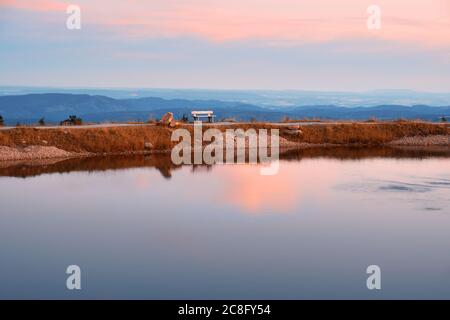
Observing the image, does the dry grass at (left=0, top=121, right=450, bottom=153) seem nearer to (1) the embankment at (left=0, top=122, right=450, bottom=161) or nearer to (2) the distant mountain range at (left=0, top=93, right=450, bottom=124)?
(1) the embankment at (left=0, top=122, right=450, bottom=161)

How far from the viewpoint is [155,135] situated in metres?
33.2

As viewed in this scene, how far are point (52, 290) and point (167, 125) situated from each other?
22.5 metres

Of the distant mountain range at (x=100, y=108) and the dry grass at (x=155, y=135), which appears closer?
the dry grass at (x=155, y=135)

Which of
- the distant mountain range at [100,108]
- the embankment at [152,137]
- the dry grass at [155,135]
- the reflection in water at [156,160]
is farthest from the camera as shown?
the distant mountain range at [100,108]

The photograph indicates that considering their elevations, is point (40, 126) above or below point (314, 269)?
above

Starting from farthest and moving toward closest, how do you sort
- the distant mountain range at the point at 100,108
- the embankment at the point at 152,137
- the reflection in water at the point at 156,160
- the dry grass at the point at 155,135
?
the distant mountain range at the point at 100,108, the dry grass at the point at 155,135, the embankment at the point at 152,137, the reflection in water at the point at 156,160

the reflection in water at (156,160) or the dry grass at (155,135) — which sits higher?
the dry grass at (155,135)

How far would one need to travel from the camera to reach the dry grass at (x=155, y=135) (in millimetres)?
30469

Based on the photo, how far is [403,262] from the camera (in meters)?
13.9

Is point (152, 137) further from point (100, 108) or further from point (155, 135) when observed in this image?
point (100, 108)

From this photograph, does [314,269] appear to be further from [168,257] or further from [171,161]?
[171,161]

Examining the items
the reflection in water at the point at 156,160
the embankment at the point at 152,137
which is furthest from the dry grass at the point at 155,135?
the reflection in water at the point at 156,160

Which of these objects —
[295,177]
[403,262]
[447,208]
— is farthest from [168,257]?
[295,177]

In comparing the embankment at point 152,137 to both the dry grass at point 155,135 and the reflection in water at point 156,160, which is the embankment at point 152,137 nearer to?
the dry grass at point 155,135
